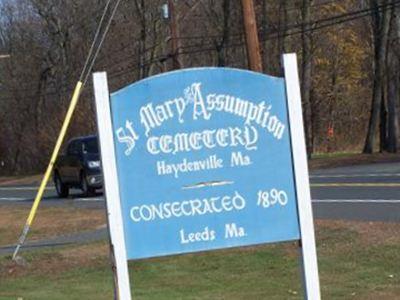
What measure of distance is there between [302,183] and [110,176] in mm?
1432

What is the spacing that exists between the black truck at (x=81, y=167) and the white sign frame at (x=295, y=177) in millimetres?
19405

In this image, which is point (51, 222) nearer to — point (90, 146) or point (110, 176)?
point (90, 146)

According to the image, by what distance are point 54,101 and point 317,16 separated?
751 inches

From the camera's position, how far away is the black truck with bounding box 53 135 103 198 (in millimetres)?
26844

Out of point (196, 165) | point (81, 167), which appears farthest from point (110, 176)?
point (81, 167)

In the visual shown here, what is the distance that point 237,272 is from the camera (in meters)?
12.4

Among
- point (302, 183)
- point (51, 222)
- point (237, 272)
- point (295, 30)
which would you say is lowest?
point (237, 272)

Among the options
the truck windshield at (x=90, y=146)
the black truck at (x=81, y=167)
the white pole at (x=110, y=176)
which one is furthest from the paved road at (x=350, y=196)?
the white pole at (x=110, y=176)

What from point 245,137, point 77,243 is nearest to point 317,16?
point 77,243

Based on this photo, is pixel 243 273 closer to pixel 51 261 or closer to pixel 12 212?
pixel 51 261

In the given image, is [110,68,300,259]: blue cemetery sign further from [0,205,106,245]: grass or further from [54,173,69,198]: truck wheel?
[54,173,69,198]: truck wheel

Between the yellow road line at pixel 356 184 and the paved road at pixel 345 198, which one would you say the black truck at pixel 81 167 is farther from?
the yellow road line at pixel 356 184

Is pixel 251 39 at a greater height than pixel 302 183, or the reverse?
pixel 251 39

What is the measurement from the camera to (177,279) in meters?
12.3
